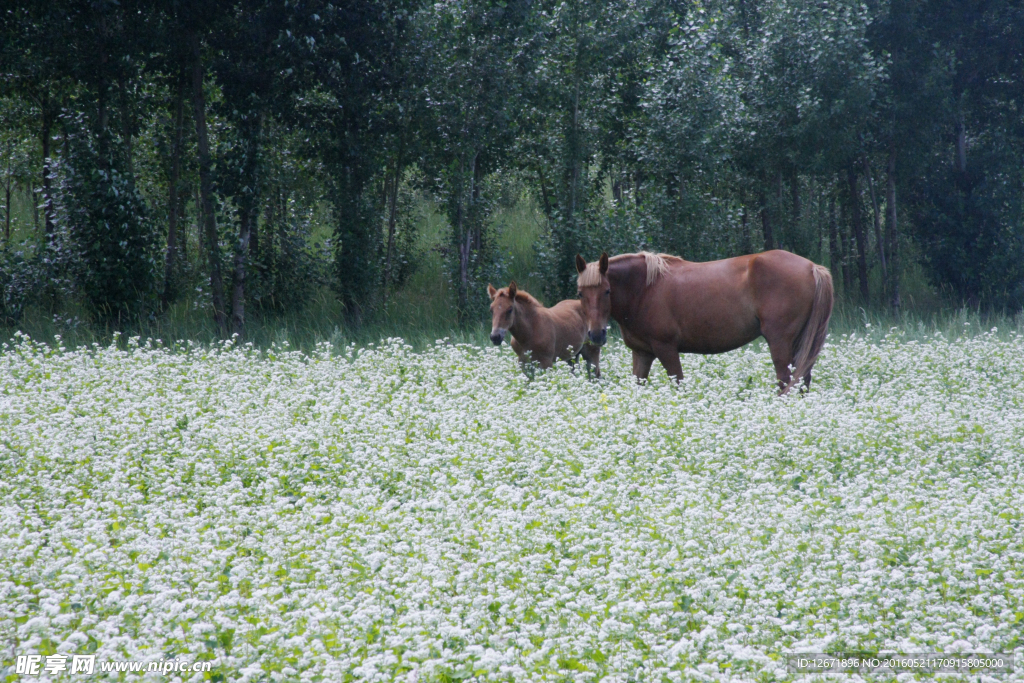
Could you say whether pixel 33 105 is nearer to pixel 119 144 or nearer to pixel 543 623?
pixel 119 144

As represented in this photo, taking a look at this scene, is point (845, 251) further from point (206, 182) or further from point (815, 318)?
→ point (206, 182)

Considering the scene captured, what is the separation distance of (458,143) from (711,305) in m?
8.40

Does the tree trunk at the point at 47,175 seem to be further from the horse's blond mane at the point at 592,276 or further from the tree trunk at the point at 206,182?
the horse's blond mane at the point at 592,276

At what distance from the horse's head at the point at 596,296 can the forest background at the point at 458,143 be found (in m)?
6.39

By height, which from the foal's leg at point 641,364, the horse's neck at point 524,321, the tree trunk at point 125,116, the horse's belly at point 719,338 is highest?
the tree trunk at point 125,116

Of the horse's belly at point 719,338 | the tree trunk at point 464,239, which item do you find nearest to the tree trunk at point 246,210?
the tree trunk at point 464,239

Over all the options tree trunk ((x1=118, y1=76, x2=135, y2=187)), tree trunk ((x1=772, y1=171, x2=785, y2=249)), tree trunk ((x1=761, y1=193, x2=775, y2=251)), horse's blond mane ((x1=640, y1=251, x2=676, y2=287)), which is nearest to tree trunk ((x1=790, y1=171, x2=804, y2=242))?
tree trunk ((x1=772, y1=171, x2=785, y2=249))

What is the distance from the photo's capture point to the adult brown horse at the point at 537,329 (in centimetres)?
1120

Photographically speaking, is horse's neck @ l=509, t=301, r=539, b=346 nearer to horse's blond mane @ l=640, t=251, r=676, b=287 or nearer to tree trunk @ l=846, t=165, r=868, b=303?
horse's blond mane @ l=640, t=251, r=676, b=287

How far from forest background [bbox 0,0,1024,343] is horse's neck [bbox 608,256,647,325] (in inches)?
246

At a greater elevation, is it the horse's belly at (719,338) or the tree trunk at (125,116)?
the tree trunk at (125,116)

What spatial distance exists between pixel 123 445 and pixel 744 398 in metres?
6.78

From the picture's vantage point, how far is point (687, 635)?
4.51 m

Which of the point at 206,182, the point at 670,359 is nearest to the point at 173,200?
the point at 206,182
